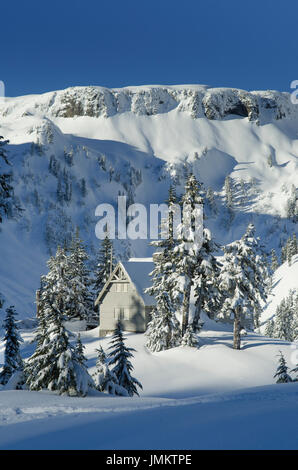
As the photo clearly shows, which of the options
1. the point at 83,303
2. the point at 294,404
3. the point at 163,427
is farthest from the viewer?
the point at 83,303

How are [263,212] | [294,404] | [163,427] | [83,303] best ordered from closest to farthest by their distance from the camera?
[163,427] → [294,404] → [83,303] → [263,212]

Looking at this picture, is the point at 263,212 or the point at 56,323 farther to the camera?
the point at 263,212

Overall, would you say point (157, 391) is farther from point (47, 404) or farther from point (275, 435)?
point (275, 435)

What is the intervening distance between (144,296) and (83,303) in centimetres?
1303

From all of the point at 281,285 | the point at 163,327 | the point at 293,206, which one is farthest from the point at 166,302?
the point at 293,206

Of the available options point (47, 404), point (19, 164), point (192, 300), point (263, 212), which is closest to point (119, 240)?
point (19, 164)

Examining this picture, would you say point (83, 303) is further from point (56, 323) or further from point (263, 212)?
point (263, 212)

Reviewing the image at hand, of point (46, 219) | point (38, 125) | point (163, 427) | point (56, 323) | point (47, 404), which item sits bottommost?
point (47, 404)

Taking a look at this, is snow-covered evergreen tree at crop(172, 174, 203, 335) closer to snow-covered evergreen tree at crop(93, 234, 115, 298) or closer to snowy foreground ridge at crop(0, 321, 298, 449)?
snowy foreground ridge at crop(0, 321, 298, 449)

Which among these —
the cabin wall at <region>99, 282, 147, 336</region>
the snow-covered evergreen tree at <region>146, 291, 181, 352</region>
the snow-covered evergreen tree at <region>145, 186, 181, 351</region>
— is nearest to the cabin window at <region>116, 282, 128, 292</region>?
the cabin wall at <region>99, 282, 147, 336</region>

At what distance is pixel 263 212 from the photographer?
174m

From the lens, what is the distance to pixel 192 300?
4547 centimetres

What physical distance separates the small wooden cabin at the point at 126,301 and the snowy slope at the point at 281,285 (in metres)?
61.8

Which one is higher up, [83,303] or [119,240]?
[119,240]
